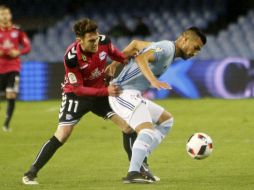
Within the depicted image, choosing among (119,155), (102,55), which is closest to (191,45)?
(102,55)

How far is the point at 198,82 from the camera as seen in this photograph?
835 inches

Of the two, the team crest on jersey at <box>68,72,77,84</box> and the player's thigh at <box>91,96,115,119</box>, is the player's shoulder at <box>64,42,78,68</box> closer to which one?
the team crest on jersey at <box>68,72,77,84</box>

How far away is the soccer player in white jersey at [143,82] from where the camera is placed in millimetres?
8016

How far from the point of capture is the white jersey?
8.03 m

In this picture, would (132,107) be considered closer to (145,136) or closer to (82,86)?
(145,136)

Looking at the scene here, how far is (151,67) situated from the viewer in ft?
26.7

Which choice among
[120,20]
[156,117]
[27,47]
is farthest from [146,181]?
[120,20]

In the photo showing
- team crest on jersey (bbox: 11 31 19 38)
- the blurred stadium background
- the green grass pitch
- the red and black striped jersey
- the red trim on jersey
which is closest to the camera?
the red and black striped jersey

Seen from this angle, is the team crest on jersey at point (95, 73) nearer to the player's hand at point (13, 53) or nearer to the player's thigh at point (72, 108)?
the player's thigh at point (72, 108)

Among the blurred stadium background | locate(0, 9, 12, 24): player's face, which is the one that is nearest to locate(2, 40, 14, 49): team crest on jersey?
locate(0, 9, 12, 24): player's face

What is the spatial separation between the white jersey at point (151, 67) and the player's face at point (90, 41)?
1.47ft

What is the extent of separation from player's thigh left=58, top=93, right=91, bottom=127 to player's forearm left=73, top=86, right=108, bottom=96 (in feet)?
0.71

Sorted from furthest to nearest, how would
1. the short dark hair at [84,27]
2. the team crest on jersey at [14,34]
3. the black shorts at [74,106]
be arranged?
1. the team crest on jersey at [14,34]
2. the black shorts at [74,106]
3. the short dark hair at [84,27]

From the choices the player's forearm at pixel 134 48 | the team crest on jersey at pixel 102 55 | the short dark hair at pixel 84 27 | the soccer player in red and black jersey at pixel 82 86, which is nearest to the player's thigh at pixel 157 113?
the soccer player in red and black jersey at pixel 82 86
